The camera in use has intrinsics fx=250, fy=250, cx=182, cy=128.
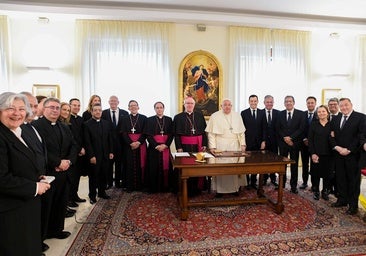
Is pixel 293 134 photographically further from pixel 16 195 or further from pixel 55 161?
pixel 16 195

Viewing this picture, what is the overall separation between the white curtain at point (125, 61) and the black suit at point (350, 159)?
3.80 metres

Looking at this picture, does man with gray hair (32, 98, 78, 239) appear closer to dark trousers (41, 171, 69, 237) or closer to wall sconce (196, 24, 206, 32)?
dark trousers (41, 171, 69, 237)

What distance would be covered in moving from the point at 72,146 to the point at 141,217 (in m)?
1.42

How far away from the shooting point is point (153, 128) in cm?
477

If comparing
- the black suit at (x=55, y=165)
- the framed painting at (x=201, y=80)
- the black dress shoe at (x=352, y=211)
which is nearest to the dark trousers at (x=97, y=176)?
the black suit at (x=55, y=165)

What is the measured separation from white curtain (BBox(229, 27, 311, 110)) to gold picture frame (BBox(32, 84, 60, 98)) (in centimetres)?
437

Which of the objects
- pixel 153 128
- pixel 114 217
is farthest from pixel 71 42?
pixel 114 217

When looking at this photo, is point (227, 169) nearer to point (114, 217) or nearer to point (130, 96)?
point (114, 217)

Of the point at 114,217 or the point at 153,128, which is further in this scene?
the point at 153,128

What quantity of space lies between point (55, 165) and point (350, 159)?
405cm

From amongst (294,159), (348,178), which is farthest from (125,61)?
(348,178)

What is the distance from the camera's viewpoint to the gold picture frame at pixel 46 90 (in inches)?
235

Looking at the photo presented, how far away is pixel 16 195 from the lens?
1.83m

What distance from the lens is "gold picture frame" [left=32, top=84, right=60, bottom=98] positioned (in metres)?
5.98
